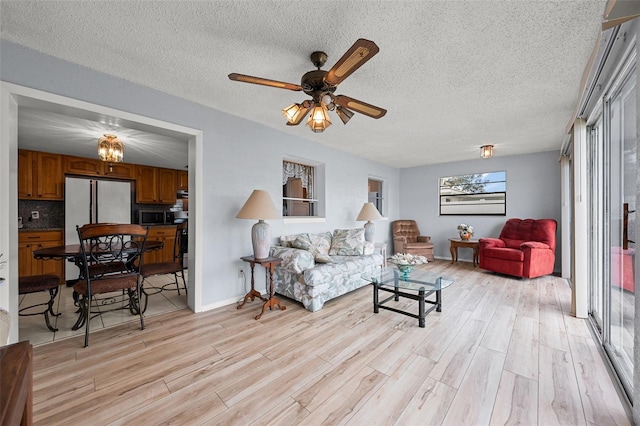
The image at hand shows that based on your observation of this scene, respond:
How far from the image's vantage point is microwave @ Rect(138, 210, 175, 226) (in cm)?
527

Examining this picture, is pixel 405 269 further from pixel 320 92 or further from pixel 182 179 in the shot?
pixel 182 179

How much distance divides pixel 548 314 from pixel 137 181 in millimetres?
6849

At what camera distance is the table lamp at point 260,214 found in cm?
284

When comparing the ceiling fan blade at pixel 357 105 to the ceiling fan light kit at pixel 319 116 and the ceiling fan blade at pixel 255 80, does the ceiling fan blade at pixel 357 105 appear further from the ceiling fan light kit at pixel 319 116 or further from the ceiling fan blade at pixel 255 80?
the ceiling fan blade at pixel 255 80

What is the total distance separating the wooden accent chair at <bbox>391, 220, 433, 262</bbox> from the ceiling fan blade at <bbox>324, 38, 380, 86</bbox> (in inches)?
178

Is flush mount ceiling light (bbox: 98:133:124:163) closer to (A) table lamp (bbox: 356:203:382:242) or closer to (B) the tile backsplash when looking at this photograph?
(B) the tile backsplash

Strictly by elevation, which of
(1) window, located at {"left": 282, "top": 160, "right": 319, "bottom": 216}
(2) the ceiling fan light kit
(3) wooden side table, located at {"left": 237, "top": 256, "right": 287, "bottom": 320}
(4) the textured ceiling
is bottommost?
(3) wooden side table, located at {"left": 237, "top": 256, "right": 287, "bottom": 320}

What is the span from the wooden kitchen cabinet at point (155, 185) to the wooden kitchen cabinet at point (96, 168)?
0.62 ft

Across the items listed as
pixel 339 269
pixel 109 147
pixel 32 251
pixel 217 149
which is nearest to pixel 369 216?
pixel 339 269

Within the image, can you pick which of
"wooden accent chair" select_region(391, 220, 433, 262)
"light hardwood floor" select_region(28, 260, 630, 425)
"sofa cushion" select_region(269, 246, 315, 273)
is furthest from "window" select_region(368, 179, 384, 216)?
"light hardwood floor" select_region(28, 260, 630, 425)

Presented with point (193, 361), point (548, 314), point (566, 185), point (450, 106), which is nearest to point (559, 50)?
point (450, 106)

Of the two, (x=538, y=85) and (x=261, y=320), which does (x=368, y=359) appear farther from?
(x=538, y=85)

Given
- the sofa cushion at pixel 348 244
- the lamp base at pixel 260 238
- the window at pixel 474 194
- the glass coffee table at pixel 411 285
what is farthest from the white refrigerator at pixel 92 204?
the window at pixel 474 194

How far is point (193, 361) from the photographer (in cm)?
195
